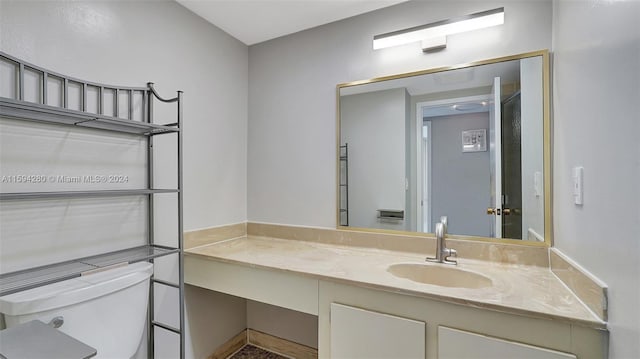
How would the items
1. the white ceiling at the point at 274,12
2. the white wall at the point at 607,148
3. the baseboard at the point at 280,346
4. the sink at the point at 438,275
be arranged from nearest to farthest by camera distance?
1. the white wall at the point at 607,148
2. the sink at the point at 438,275
3. the white ceiling at the point at 274,12
4. the baseboard at the point at 280,346

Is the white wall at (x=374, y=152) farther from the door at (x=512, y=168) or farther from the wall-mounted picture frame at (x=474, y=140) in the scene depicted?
the door at (x=512, y=168)

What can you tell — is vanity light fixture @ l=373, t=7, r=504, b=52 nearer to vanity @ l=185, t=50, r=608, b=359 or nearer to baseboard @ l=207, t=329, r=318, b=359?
vanity @ l=185, t=50, r=608, b=359

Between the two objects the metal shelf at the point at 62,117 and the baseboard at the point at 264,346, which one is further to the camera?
the baseboard at the point at 264,346

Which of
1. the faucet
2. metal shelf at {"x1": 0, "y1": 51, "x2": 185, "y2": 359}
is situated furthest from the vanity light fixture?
Result: metal shelf at {"x1": 0, "y1": 51, "x2": 185, "y2": 359}

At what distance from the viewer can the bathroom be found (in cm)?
78

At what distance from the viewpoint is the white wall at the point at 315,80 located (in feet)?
5.11

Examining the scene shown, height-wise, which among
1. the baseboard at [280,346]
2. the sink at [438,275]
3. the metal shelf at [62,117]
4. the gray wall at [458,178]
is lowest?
the baseboard at [280,346]

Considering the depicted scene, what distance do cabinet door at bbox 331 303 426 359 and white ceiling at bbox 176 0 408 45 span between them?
1647 mm

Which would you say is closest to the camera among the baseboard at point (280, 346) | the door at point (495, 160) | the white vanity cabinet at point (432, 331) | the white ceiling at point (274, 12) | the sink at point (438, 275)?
the white vanity cabinet at point (432, 331)

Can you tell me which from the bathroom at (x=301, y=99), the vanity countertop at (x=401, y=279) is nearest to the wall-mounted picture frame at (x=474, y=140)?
the bathroom at (x=301, y=99)

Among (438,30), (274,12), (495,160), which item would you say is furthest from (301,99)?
(495,160)

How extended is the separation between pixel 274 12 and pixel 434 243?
166 cm

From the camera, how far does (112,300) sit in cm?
120

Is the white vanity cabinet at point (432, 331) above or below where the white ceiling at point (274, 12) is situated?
below
